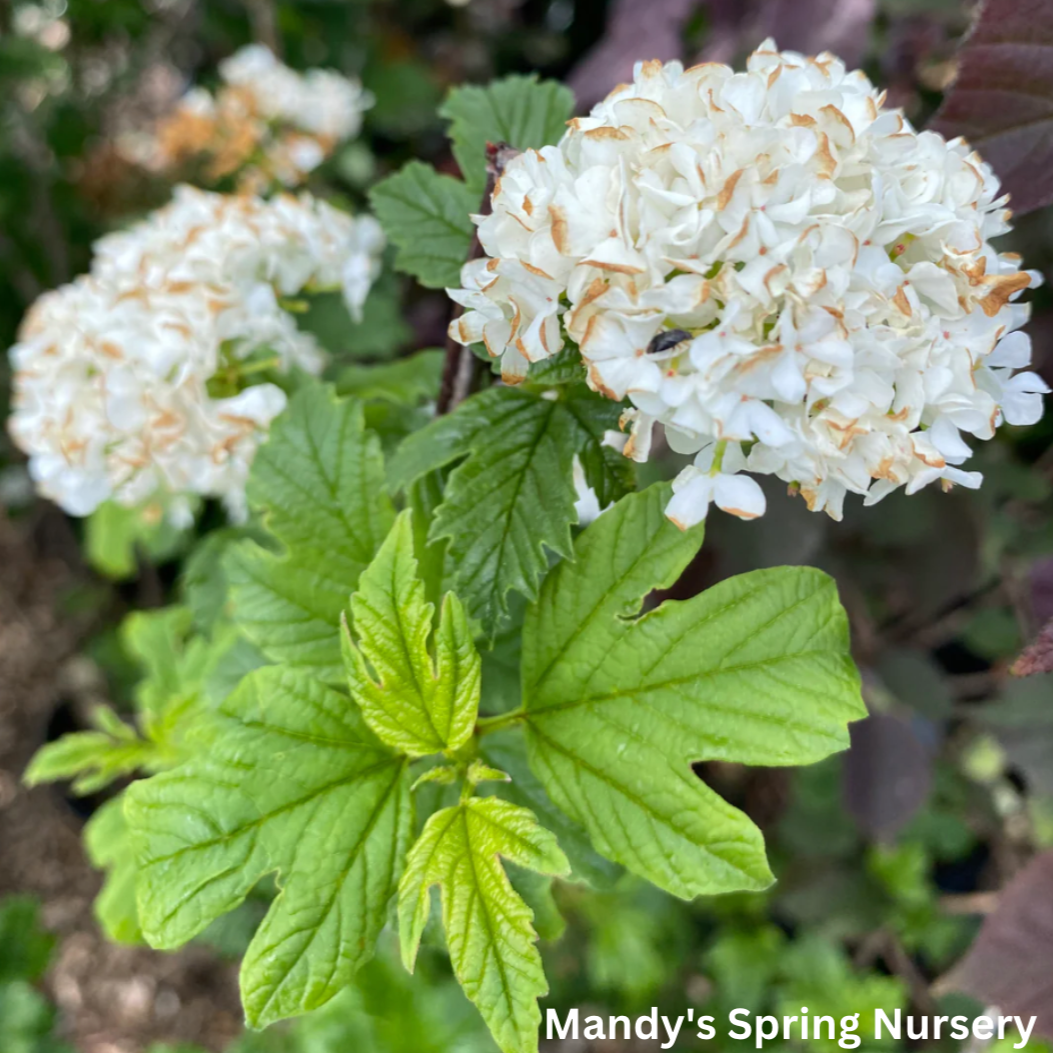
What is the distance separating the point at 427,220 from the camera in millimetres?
688

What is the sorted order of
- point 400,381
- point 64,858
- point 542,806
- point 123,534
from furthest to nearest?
point 64,858 → point 123,534 → point 400,381 → point 542,806

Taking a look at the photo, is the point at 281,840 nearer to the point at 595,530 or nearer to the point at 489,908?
the point at 489,908

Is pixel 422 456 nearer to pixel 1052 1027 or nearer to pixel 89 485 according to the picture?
pixel 89 485

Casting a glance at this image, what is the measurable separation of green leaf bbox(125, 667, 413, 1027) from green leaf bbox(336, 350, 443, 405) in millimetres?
352

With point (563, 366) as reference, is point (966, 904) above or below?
below

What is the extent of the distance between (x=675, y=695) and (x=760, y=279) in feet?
0.81

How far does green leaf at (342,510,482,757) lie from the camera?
1.63 feet

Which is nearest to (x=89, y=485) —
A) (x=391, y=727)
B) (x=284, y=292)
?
(x=284, y=292)

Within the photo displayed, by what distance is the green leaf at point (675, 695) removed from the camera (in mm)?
483

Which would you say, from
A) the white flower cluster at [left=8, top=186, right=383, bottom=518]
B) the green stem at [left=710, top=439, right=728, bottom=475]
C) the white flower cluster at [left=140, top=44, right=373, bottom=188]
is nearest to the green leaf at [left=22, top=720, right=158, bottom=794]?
the white flower cluster at [left=8, top=186, right=383, bottom=518]

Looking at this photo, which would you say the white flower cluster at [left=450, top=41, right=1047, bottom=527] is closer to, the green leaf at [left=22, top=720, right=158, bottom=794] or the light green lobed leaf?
the light green lobed leaf

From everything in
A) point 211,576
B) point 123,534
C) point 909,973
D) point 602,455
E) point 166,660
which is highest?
point 602,455

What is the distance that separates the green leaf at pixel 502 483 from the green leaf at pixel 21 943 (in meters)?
1.40

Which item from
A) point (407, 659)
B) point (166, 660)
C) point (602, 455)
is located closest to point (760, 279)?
point (602, 455)
